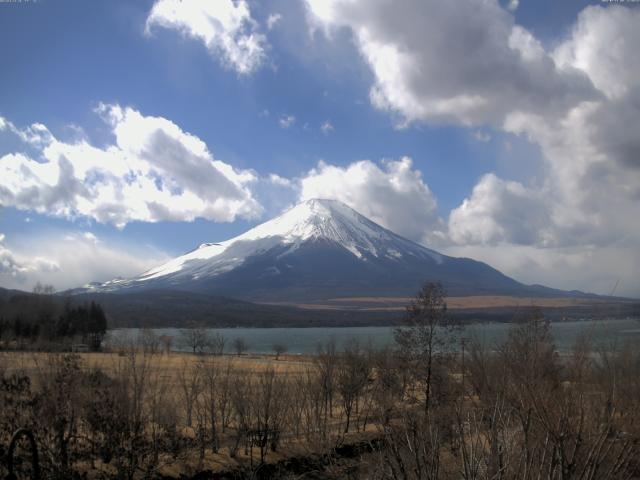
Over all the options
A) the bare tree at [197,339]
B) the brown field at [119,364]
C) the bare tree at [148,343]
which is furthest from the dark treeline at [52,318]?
the bare tree at [148,343]

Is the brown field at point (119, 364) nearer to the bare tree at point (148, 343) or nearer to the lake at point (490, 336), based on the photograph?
the bare tree at point (148, 343)

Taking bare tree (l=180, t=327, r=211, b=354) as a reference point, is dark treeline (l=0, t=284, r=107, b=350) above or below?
above

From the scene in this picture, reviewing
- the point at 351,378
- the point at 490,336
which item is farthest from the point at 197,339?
the point at 351,378

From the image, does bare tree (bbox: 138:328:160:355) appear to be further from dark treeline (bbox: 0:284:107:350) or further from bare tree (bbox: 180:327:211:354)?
bare tree (bbox: 180:327:211:354)

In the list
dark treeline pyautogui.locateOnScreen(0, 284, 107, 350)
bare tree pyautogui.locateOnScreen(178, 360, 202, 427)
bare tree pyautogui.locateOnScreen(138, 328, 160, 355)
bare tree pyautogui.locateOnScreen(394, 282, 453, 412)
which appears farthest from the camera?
dark treeline pyautogui.locateOnScreen(0, 284, 107, 350)

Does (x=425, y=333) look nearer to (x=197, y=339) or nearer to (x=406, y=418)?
(x=406, y=418)

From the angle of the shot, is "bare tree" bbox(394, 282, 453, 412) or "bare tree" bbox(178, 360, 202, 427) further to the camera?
"bare tree" bbox(394, 282, 453, 412)

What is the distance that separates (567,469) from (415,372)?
20664 millimetres

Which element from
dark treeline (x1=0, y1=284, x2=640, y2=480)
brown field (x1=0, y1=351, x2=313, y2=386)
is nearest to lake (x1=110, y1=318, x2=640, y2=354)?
dark treeline (x1=0, y1=284, x2=640, y2=480)

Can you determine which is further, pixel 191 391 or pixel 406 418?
pixel 191 391

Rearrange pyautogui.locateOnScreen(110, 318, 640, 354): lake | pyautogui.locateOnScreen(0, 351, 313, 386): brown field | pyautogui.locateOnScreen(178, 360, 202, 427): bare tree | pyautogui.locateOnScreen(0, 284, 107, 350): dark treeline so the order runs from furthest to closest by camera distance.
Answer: pyautogui.locateOnScreen(0, 284, 107, 350): dark treeline → pyautogui.locateOnScreen(178, 360, 202, 427): bare tree → pyautogui.locateOnScreen(0, 351, 313, 386): brown field → pyautogui.locateOnScreen(110, 318, 640, 354): lake

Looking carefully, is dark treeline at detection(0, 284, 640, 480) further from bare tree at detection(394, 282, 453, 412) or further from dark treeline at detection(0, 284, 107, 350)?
dark treeline at detection(0, 284, 107, 350)

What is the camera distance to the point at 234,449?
773 inches

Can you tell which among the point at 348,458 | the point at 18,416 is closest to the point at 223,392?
the point at 348,458
